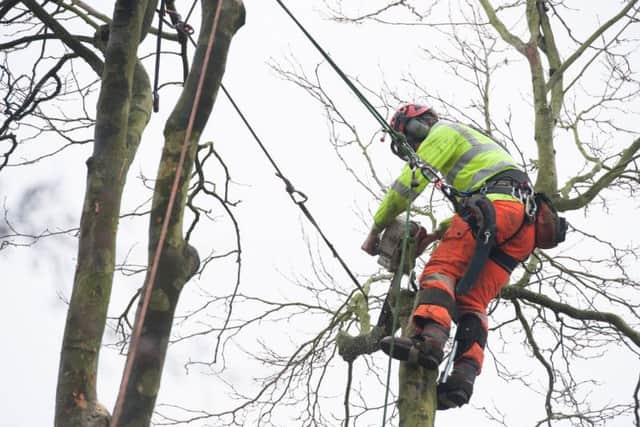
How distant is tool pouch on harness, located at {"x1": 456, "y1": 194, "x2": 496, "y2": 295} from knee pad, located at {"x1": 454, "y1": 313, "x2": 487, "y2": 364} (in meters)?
0.18

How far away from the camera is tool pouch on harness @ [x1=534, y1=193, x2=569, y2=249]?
4.53 m

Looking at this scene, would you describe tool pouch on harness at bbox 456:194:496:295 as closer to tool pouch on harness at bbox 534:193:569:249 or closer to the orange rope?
tool pouch on harness at bbox 534:193:569:249

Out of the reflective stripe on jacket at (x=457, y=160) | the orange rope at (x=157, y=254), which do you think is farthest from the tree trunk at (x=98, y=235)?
the reflective stripe on jacket at (x=457, y=160)

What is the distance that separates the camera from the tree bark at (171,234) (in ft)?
8.75

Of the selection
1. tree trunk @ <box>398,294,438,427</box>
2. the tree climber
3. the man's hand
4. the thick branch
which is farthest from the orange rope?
the thick branch

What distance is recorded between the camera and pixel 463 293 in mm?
4176

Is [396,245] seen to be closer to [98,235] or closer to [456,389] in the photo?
[456,389]

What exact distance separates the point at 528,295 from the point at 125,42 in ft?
10.6

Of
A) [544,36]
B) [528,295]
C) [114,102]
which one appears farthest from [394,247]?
[544,36]

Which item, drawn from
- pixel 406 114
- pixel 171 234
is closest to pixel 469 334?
pixel 406 114

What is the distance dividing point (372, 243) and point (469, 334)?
0.66 metres

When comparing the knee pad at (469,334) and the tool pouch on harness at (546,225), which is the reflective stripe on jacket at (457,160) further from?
the knee pad at (469,334)

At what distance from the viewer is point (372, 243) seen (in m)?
4.47

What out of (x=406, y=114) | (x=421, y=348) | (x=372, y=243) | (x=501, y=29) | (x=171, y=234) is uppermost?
(x=501, y=29)
